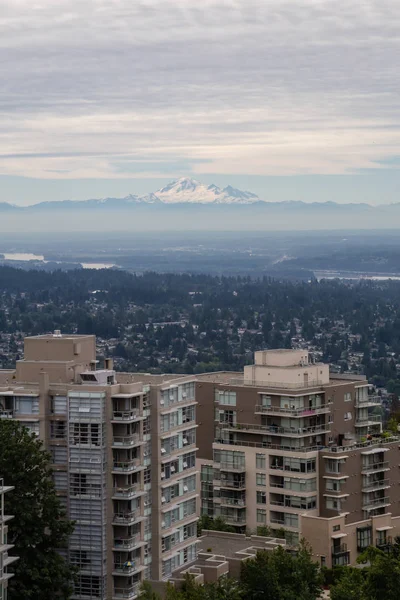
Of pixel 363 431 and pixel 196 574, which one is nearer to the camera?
pixel 196 574

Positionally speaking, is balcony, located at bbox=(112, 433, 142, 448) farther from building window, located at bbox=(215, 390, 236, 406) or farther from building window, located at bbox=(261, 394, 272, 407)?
building window, located at bbox=(215, 390, 236, 406)

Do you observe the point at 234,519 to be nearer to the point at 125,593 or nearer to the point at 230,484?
the point at 230,484

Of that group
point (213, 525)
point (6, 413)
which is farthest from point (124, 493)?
point (213, 525)

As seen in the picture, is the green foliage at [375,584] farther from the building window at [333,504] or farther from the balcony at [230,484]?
the balcony at [230,484]

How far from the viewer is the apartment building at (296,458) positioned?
7038cm

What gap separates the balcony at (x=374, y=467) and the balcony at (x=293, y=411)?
10.2 ft

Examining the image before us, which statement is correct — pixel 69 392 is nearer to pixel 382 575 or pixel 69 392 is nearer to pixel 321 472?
pixel 382 575

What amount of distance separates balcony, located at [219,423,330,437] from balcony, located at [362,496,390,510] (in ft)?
12.2

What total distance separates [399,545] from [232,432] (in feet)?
42.0

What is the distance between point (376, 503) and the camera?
72250mm

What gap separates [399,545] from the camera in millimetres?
62562

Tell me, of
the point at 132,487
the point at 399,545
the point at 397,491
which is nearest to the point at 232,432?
the point at 397,491

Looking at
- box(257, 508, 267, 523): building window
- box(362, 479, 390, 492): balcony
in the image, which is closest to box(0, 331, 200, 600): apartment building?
box(257, 508, 267, 523): building window

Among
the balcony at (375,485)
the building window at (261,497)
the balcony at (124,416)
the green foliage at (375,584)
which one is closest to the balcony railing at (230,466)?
the building window at (261,497)
